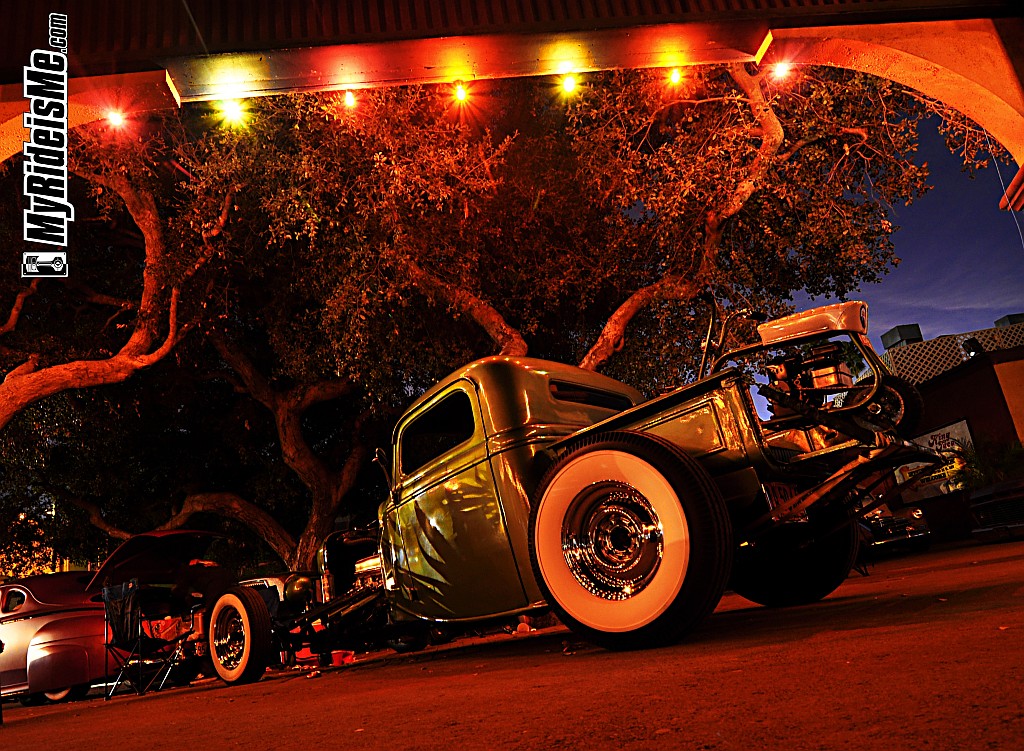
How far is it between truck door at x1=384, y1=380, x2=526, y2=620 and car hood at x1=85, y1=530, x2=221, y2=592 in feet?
12.4

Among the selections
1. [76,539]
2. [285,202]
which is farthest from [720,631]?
[76,539]

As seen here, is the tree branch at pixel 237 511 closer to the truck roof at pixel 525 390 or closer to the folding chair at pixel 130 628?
the folding chair at pixel 130 628

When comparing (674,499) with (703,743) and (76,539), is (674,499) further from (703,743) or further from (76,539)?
(76,539)

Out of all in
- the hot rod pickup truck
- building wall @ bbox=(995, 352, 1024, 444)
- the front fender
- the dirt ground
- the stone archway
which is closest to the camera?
the dirt ground

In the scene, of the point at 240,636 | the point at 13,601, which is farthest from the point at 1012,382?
the point at 13,601

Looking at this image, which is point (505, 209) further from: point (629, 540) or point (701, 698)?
A: point (701, 698)

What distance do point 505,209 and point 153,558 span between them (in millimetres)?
6935

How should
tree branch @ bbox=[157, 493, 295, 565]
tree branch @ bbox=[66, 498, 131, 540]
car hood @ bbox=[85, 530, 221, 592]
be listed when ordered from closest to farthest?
car hood @ bbox=[85, 530, 221, 592], tree branch @ bbox=[157, 493, 295, 565], tree branch @ bbox=[66, 498, 131, 540]

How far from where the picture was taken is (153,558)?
9023 millimetres

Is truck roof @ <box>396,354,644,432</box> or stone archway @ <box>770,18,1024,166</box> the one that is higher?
stone archway @ <box>770,18,1024,166</box>

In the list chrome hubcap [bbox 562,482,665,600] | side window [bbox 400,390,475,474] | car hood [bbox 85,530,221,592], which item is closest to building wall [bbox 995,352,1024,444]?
side window [bbox 400,390,475,474]

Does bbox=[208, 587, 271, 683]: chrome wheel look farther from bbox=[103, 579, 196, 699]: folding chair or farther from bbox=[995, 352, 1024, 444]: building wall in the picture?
bbox=[995, 352, 1024, 444]: building wall

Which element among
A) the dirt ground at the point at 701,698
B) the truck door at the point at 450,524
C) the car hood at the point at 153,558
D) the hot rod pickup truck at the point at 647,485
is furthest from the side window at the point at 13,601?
the hot rod pickup truck at the point at 647,485

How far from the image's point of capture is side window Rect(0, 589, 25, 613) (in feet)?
29.8
